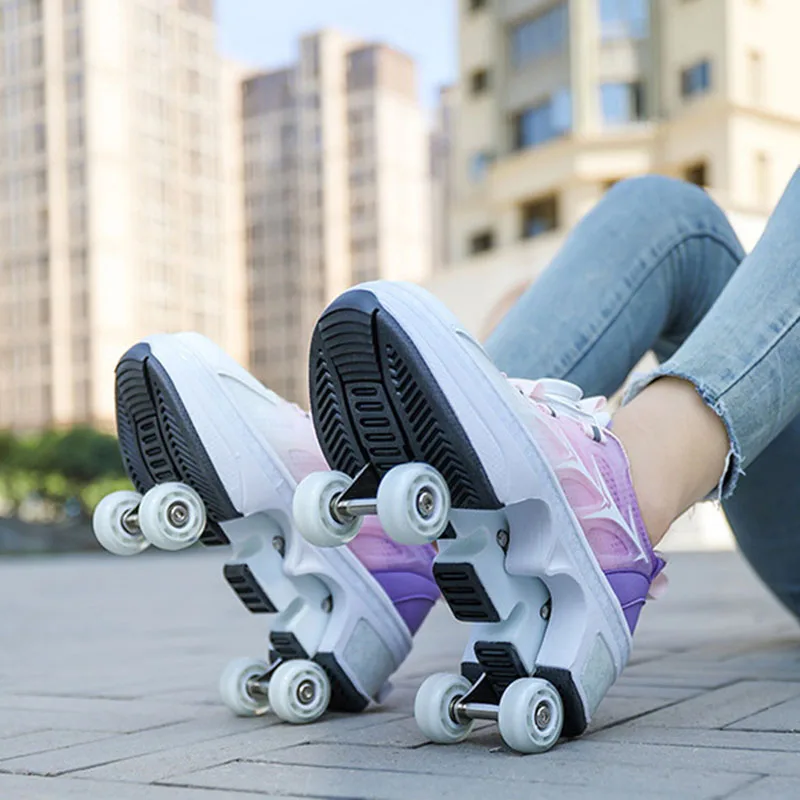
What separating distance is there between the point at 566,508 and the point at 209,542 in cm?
41

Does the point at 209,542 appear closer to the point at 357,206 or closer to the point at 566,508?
the point at 566,508

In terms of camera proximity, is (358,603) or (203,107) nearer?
(358,603)

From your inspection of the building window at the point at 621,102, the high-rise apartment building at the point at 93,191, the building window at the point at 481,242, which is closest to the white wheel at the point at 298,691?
the building window at the point at 621,102

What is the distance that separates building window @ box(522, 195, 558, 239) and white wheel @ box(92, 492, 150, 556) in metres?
19.0

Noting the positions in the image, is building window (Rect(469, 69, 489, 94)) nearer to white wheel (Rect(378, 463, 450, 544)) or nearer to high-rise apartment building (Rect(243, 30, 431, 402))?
white wheel (Rect(378, 463, 450, 544))

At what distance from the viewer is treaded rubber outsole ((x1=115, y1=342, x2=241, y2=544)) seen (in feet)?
4.01

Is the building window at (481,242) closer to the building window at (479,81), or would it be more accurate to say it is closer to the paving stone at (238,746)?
the building window at (479,81)

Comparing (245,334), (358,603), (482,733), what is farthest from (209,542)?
(245,334)

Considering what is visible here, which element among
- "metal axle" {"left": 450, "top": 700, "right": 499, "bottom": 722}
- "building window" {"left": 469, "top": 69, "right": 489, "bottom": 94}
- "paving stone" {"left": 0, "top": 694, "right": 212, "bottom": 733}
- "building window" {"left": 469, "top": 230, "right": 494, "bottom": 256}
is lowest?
"paving stone" {"left": 0, "top": 694, "right": 212, "bottom": 733}

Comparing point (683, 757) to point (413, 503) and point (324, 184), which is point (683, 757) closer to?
point (413, 503)

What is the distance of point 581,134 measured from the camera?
63.2ft

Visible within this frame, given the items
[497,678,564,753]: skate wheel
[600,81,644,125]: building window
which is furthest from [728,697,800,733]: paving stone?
[600,81,644,125]: building window

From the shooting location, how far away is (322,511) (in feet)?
3.48

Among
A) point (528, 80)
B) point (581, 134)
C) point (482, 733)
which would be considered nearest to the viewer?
point (482, 733)
